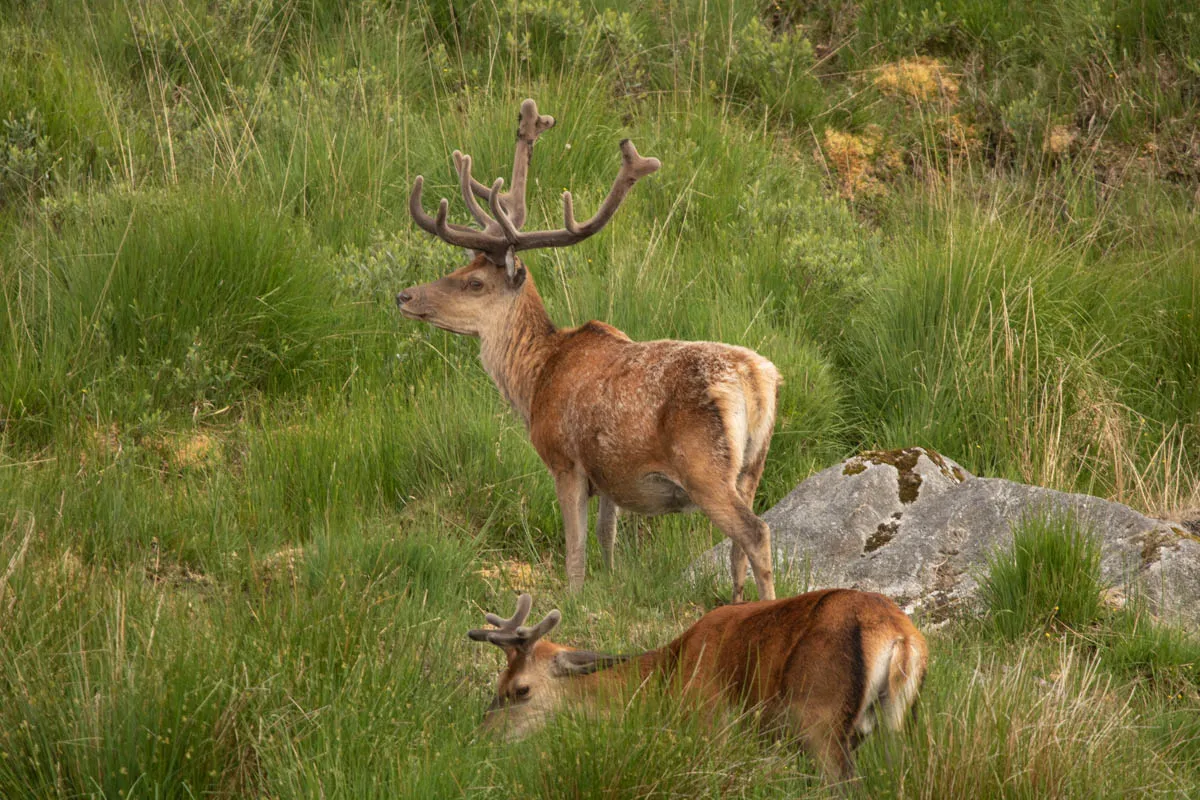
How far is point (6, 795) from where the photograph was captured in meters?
4.64

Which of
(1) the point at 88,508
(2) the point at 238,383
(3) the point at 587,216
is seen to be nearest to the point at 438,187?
(3) the point at 587,216

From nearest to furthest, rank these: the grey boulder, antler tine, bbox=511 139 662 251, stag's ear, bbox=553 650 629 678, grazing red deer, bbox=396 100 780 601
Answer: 1. stag's ear, bbox=553 650 629 678
2. grazing red deer, bbox=396 100 780 601
3. the grey boulder
4. antler tine, bbox=511 139 662 251

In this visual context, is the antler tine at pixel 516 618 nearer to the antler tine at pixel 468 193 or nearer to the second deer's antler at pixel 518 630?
the second deer's antler at pixel 518 630

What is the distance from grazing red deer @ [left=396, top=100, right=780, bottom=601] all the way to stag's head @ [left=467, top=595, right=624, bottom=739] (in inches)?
56.9

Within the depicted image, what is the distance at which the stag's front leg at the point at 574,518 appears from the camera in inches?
295

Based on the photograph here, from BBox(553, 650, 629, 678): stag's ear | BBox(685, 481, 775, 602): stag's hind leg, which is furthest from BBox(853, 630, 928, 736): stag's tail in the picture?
BBox(685, 481, 775, 602): stag's hind leg

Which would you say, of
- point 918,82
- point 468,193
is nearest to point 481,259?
point 468,193

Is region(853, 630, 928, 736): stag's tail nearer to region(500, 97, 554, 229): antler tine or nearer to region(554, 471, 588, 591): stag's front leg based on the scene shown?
region(554, 471, 588, 591): stag's front leg

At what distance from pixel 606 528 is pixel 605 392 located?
90cm

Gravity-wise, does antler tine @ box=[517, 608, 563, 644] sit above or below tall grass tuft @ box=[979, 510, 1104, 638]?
above

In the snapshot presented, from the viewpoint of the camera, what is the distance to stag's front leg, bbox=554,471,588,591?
7500 millimetres

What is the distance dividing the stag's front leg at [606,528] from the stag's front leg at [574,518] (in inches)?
12.7

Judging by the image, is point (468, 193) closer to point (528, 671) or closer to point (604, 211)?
point (604, 211)

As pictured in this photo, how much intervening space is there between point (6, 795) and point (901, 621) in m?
2.84
